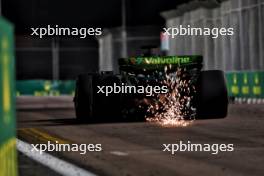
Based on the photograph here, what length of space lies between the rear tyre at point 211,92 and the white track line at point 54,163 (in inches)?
322

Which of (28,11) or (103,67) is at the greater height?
(28,11)

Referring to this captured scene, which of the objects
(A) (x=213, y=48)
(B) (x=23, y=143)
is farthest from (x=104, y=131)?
(A) (x=213, y=48)

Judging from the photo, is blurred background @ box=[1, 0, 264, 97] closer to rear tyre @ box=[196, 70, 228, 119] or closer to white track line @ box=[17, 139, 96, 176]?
rear tyre @ box=[196, 70, 228, 119]

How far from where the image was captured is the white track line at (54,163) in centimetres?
850

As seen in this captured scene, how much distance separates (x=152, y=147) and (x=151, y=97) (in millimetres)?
7686

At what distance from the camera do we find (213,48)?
48438 millimetres

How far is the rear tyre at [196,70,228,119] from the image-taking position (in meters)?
19.8

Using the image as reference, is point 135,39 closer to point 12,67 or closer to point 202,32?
point 202,32

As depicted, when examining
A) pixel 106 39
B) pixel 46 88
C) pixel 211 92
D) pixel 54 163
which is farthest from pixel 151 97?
pixel 106 39

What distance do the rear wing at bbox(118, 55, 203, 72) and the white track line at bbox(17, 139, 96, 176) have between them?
8575 mm

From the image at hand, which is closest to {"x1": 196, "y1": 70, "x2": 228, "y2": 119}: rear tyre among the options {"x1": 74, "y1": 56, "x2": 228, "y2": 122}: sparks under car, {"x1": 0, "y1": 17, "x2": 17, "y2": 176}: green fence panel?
{"x1": 74, "y1": 56, "x2": 228, "y2": 122}: sparks under car

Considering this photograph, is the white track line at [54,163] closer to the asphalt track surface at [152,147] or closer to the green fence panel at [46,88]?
the asphalt track surface at [152,147]

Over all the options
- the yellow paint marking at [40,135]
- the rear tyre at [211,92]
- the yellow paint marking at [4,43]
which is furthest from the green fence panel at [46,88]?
the yellow paint marking at [4,43]

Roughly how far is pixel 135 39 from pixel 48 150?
58.1 meters
